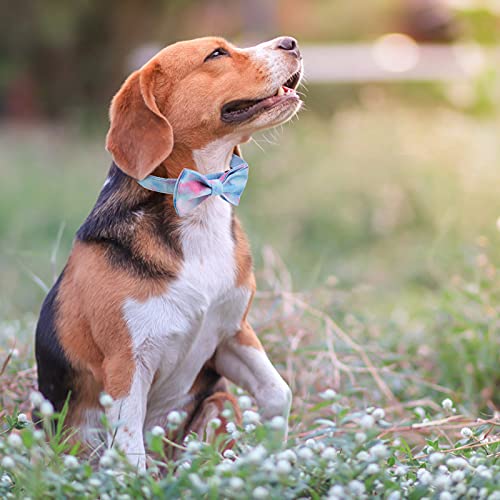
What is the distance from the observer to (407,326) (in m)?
5.24

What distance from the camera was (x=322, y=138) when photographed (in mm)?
9805

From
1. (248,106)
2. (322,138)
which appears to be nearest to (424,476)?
(248,106)

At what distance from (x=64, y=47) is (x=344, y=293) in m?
10.9

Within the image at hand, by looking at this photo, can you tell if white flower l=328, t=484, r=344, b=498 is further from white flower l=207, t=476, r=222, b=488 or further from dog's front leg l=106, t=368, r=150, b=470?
dog's front leg l=106, t=368, r=150, b=470

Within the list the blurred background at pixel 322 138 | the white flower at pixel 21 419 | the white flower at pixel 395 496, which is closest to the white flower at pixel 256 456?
the white flower at pixel 395 496

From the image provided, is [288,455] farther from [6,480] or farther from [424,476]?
[6,480]

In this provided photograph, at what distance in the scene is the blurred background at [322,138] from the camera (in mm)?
7098

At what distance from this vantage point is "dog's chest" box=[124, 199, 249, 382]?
10.2 ft

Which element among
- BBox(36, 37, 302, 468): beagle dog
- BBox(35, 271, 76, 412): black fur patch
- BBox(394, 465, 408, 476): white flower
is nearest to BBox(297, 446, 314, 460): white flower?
BBox(394, 465, 408, 476): white flower

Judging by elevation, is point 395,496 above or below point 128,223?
below

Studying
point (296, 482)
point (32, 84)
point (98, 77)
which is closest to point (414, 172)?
point (296, 482)

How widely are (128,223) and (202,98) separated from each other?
0.53 meters

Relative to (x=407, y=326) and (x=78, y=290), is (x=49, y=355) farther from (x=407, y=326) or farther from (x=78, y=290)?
(x=407, y=326)

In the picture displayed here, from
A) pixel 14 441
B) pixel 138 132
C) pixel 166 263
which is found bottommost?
pixel 14 441
